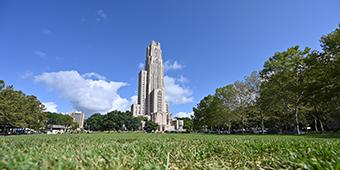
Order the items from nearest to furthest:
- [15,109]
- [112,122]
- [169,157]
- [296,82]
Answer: [169,157]
[296,82]
[15,109]
[112,122]

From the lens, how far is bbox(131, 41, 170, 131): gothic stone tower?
18175 centimetres

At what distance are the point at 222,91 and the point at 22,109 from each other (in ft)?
135

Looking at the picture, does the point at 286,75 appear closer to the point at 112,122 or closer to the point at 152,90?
the point at 112,122

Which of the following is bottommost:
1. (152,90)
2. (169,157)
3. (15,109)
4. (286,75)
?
(169,157)

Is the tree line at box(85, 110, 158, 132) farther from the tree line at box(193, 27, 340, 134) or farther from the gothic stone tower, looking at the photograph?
the tree line at box(193, 27, 340, 134)

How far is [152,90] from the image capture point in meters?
186

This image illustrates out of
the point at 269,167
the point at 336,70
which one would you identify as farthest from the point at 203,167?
the point at 336,70

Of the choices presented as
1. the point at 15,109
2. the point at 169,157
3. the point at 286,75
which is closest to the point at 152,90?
the point at 15,109

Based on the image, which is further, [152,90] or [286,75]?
[152,90]

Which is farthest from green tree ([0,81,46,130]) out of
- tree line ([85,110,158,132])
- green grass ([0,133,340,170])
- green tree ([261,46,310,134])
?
tree line ([85,110,158,132])

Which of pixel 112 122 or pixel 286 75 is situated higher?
pixel 286 75

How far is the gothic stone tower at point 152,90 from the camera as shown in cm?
18175

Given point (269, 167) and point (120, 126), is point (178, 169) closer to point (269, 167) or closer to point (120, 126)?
Answer: point (269, 167)

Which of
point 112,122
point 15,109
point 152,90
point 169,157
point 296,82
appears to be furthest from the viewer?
point 152,90
